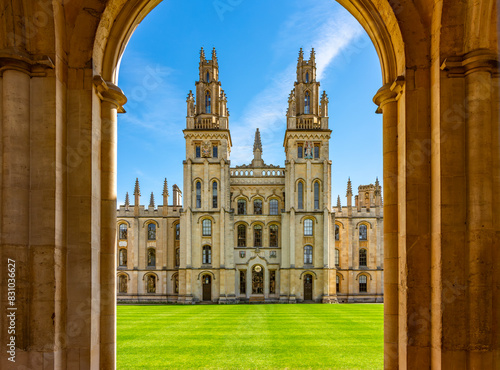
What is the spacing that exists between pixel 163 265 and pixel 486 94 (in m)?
46.3

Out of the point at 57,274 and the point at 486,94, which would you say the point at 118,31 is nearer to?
the point at 57,274

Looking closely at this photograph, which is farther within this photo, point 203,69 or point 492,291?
point 203,69

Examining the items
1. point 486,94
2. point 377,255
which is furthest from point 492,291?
point 377,255

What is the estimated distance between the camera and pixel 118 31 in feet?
19.7

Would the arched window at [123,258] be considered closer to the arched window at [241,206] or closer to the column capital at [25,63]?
the arched window at [241,206]

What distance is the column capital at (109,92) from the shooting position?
18.2ft

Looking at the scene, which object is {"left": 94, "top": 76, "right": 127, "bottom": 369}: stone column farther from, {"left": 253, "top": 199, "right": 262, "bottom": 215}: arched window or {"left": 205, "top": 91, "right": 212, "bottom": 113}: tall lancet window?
{"left": 205, "top": 91, "right": 212, "bottom": 113}: tall lancet window

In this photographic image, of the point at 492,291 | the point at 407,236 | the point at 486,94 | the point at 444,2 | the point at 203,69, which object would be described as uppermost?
the point at 203,69

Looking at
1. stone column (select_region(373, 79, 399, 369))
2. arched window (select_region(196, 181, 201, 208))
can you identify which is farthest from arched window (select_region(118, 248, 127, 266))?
stone column (select_region(373, 79, 399, 369))

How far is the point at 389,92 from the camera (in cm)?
593

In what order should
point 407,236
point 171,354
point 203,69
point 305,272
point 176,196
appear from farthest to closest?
point 176,196 → point 203,69 → point 305,272 → point 171,354 → point 407,236

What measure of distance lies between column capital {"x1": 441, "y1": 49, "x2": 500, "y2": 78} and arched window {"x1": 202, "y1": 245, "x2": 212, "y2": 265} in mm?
40715

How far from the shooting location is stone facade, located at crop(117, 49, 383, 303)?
4316cm

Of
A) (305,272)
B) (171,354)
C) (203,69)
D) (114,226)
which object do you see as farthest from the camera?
(203,69)
